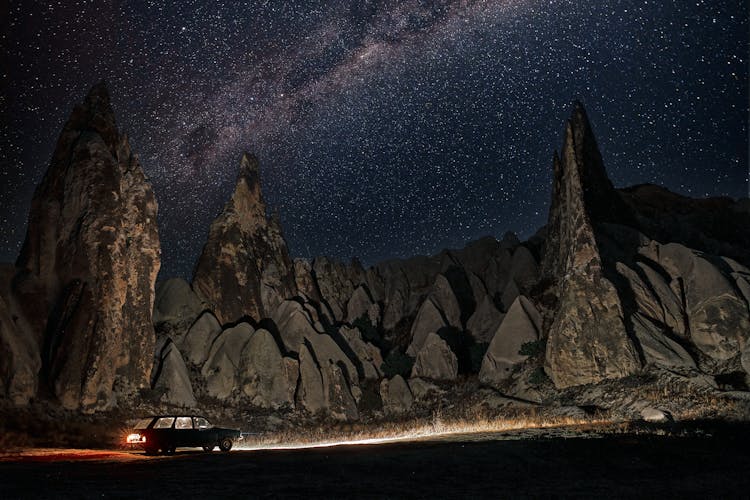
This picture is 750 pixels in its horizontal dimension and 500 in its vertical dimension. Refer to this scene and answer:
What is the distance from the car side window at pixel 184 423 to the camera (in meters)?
22.0

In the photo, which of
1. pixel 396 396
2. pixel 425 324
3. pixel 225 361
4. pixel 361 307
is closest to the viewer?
pixel 225 361

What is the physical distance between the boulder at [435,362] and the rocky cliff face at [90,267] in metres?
22.3

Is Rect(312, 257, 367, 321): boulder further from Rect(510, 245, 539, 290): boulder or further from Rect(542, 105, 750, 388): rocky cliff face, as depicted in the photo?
Rect(542, 105, 750, 388): rocky cliff face

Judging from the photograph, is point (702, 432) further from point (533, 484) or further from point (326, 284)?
point (326, 284)

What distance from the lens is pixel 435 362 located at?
52906 mm

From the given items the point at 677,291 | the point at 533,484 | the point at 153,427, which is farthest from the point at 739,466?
the point at 677,291

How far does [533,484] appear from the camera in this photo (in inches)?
441

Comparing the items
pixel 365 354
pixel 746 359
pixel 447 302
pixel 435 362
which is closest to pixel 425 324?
pixel 447 302

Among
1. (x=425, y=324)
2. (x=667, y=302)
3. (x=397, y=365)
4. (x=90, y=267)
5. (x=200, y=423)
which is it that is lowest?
(x=397, y=365)

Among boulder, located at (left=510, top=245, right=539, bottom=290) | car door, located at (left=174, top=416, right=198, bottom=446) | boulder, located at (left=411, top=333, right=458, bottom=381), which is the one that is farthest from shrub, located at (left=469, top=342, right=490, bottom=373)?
car door, located at (left=174, top=416, right=198, bottom=446)

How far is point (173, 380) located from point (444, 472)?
35635mm

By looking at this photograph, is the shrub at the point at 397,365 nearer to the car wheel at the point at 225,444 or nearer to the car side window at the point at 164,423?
the car wheel at the point at 225,444

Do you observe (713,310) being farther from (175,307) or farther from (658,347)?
(175,307)

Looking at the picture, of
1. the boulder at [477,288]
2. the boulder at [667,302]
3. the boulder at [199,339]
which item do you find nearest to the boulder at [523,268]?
the boulder at [477,288]
